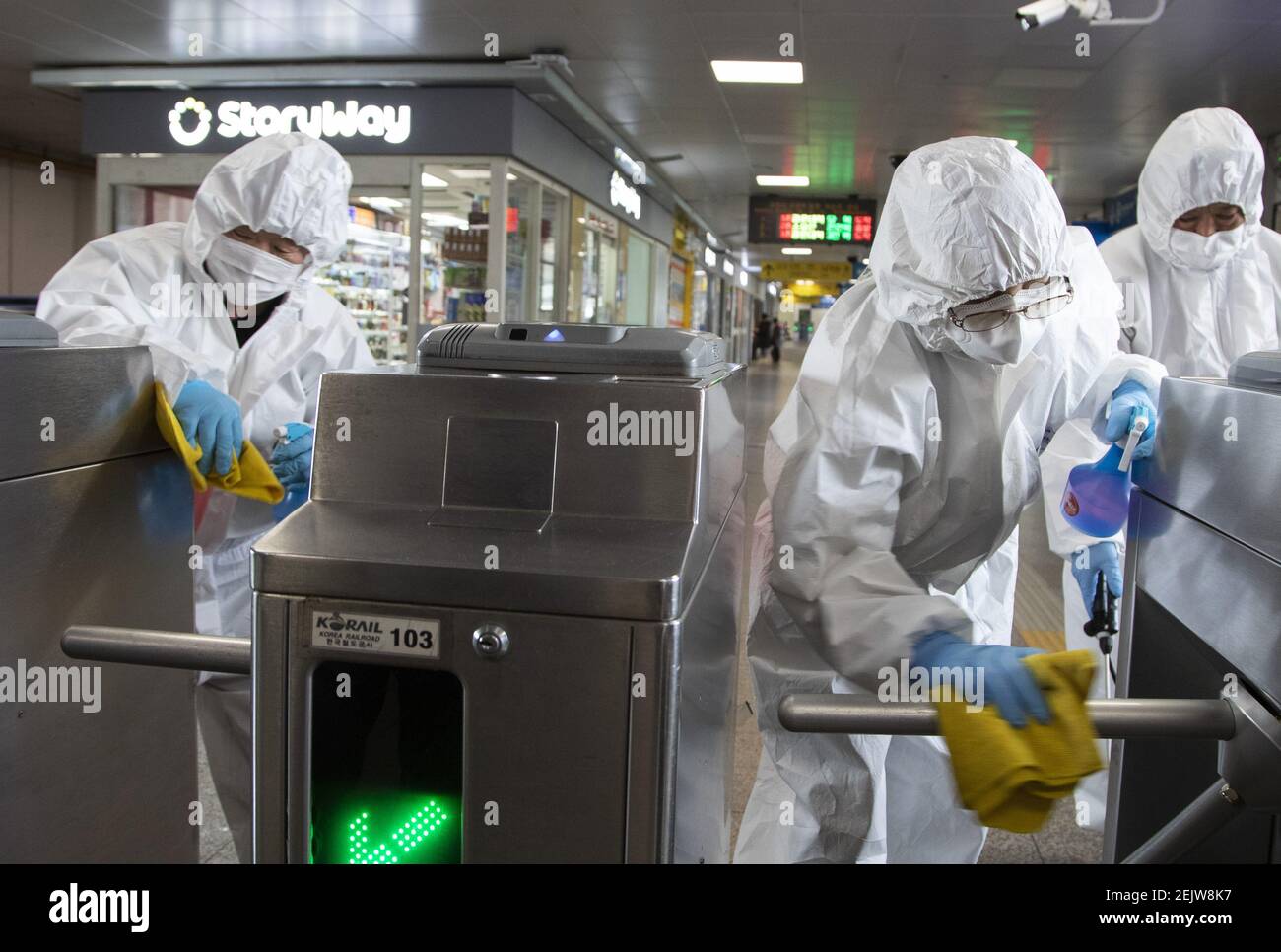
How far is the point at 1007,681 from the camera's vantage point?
3.07 ft

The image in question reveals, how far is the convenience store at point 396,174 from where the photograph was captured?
22.7 feet

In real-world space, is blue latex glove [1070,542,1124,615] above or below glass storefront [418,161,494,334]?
below

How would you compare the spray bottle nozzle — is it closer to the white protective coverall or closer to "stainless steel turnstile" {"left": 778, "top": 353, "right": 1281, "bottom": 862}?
"stainless steel turnstile" {"left": 778, "top": 353, "right": 1281, "bottom": 862}

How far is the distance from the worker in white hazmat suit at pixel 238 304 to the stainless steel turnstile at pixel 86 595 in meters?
Result: 0.49

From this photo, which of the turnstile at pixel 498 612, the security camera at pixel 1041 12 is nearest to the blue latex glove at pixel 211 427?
the turnstile at pixel 498 612

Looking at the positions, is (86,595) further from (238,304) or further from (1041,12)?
(1041,12)

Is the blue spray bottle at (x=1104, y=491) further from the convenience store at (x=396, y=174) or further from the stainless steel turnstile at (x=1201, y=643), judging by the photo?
the convenience store at (x=396, y=174)

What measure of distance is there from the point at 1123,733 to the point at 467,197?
672 centimetres

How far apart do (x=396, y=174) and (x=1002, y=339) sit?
6.21m

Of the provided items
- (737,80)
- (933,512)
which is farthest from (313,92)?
(933,512)

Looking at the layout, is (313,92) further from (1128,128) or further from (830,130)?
(1128,128)

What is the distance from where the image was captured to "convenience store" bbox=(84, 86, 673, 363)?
691 cm

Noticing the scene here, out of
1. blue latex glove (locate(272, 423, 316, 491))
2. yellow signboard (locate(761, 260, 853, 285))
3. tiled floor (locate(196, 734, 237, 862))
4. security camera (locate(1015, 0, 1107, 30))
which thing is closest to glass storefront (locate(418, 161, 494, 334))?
security camera (locate(1015, 0, 1107, 30))
